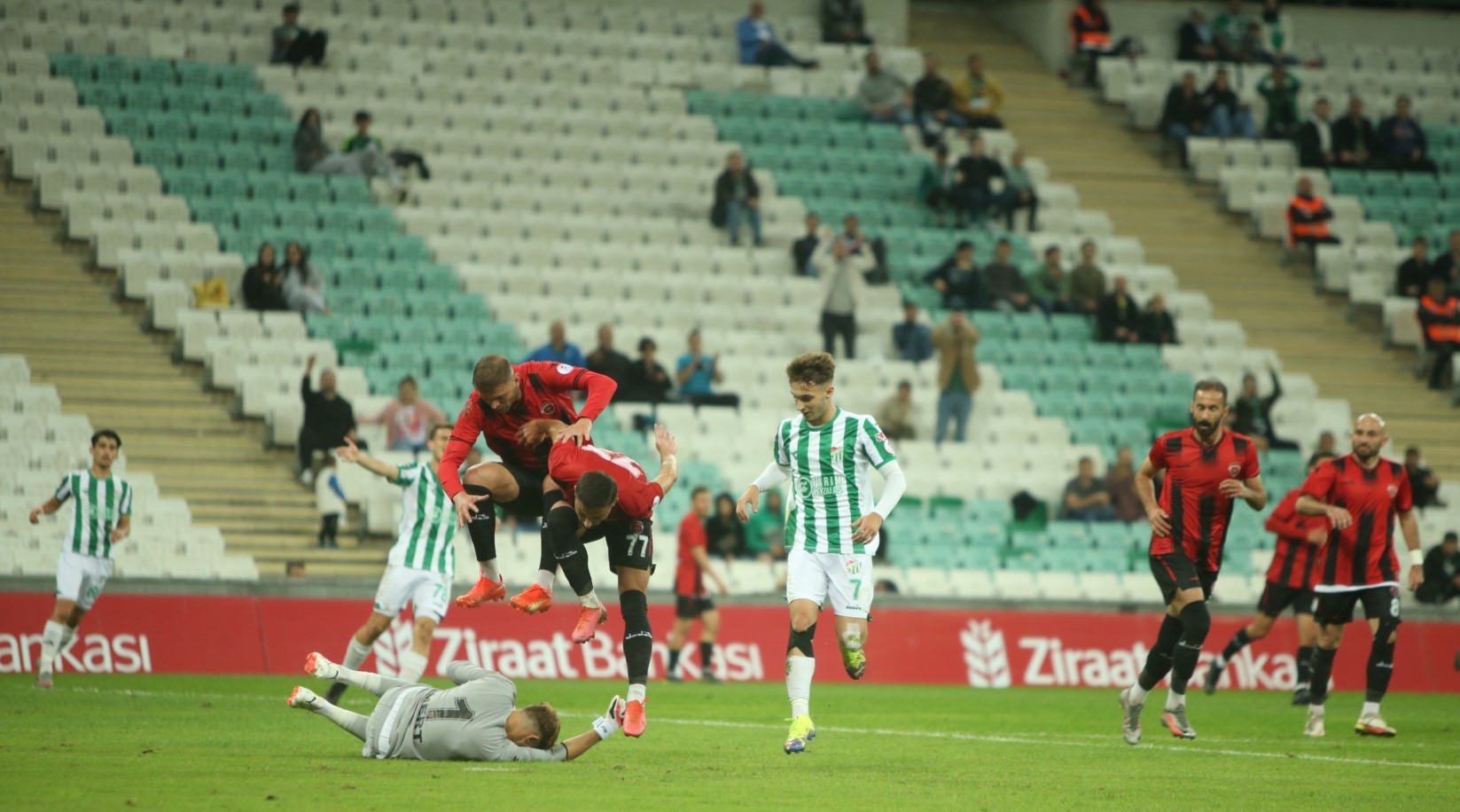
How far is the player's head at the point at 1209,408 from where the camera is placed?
12203mm

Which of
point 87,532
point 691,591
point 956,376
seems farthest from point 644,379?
point 87,532

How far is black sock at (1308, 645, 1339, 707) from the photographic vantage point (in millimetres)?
14117

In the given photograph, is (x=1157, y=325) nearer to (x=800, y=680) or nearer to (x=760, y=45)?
(x=760, y=45)

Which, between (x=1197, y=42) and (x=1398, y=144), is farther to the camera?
(x=1197, y=42)

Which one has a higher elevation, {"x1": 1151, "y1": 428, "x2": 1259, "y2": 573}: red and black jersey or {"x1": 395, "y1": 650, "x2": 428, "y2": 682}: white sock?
{"x1": 1151, "y1": 428, "x2": 1259, "y2": 573}: red and black jersey

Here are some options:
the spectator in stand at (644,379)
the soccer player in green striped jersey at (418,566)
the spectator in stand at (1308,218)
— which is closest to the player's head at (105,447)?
the soccer player in green striped jersey at (418,566)

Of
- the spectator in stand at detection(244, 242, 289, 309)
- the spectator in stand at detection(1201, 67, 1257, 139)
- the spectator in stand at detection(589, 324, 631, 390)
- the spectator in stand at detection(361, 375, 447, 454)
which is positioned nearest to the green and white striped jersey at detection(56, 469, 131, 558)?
the spectator in stand at detection(361, 375, 447, 454)

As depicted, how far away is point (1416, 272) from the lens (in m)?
28.7

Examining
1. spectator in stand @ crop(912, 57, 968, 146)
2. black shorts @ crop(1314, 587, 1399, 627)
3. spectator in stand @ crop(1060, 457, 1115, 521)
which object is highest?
spectator in stand @ crop(912, 57, 968, 146)

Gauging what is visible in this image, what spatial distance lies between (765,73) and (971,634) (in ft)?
41.1

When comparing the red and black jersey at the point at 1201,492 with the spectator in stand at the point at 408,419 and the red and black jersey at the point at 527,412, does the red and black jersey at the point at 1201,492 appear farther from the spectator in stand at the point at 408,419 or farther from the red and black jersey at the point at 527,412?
the spectator in stand at the point at 408,419

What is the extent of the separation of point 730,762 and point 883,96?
67.9ft

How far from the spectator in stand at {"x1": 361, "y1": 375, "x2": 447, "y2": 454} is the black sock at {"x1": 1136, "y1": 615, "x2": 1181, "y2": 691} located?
1065 centimetres

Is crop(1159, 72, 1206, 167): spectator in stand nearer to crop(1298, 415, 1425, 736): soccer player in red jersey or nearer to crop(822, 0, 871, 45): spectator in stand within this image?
crop(822, 0, 871, 45): spectator in stand
